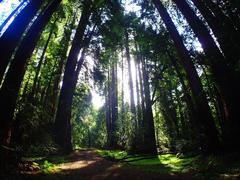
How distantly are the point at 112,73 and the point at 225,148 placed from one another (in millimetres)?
25591

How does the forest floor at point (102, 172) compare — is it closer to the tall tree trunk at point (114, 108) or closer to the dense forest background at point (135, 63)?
the dense forest background at point (135, 63)

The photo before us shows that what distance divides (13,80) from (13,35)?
4.68 feet

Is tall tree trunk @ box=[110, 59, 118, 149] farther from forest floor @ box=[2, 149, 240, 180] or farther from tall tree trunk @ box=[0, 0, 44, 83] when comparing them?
tall tree trunk @ box=[0, 0, 44, 83]

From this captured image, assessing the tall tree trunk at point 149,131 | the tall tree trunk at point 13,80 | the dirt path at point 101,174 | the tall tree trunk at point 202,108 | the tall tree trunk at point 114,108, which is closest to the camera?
the tall tree trunk at point 13,80

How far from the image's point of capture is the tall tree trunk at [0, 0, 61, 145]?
7829mm

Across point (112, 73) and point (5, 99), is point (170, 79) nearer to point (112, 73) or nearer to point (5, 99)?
point (112, 73)

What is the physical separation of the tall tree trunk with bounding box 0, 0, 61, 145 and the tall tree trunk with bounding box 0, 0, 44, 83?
523 millimetres

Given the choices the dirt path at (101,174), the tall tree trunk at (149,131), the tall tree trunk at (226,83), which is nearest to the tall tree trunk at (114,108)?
the tall tree trunk at (149,131)

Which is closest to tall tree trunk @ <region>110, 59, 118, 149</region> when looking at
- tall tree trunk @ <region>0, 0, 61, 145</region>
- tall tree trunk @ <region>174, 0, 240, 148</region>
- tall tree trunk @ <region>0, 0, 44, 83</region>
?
tall tree trunk @ <region>174, 0, 240, 148</region>

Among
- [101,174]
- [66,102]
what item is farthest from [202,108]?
[66,102]

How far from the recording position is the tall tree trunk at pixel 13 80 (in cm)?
783

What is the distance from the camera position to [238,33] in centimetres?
703

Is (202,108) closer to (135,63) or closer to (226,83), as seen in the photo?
(226,83)

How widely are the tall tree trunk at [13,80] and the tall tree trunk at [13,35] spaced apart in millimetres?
523
